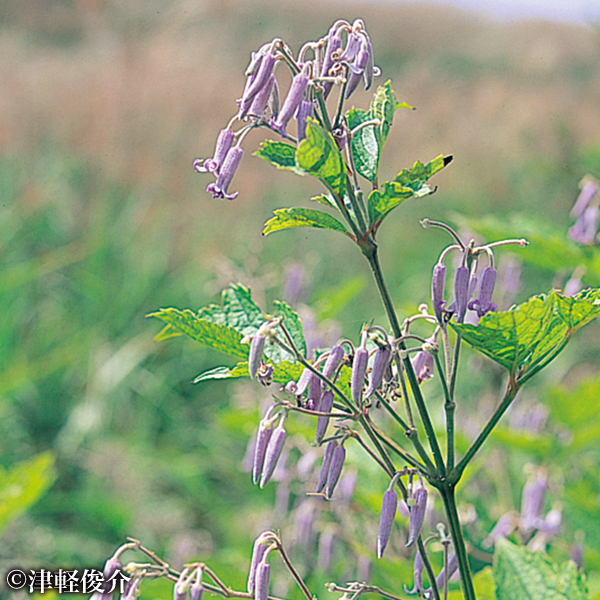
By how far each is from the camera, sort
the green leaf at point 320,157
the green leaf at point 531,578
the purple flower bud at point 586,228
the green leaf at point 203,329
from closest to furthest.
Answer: the green leaf at point 320,157 < the green leaf at point 203,329 < the green leaf at point 531,578 < the purple flower bud at point 586,228

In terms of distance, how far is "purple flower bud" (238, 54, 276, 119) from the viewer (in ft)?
1.86

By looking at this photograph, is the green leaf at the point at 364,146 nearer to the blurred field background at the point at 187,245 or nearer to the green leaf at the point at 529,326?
the green leaf at the point at 529,326

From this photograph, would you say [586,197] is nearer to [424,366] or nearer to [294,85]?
[424,366]

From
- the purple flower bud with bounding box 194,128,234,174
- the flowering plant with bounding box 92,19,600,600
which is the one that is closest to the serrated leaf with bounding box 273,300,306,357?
the flowering plant with bounding box 92,19,600,600

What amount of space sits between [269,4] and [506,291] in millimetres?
5135

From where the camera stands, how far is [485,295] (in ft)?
2.03

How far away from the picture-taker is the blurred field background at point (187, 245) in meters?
1.85

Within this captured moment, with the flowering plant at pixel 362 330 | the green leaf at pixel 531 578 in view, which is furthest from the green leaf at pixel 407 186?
the green leaf at pixel 531 578

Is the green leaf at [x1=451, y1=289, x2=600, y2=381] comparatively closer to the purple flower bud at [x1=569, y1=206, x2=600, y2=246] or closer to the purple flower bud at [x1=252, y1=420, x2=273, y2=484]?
the purple flower bud at [x1=252, y1=420, x2=273, y2=484]

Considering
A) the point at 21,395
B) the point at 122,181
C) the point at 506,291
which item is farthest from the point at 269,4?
the point at 506,291

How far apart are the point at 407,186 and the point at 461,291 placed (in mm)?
106

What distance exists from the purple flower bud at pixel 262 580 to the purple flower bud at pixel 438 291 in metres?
0.26

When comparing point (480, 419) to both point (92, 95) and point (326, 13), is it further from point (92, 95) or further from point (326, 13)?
point (326, 13)

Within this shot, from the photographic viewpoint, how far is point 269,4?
6.20 meters
